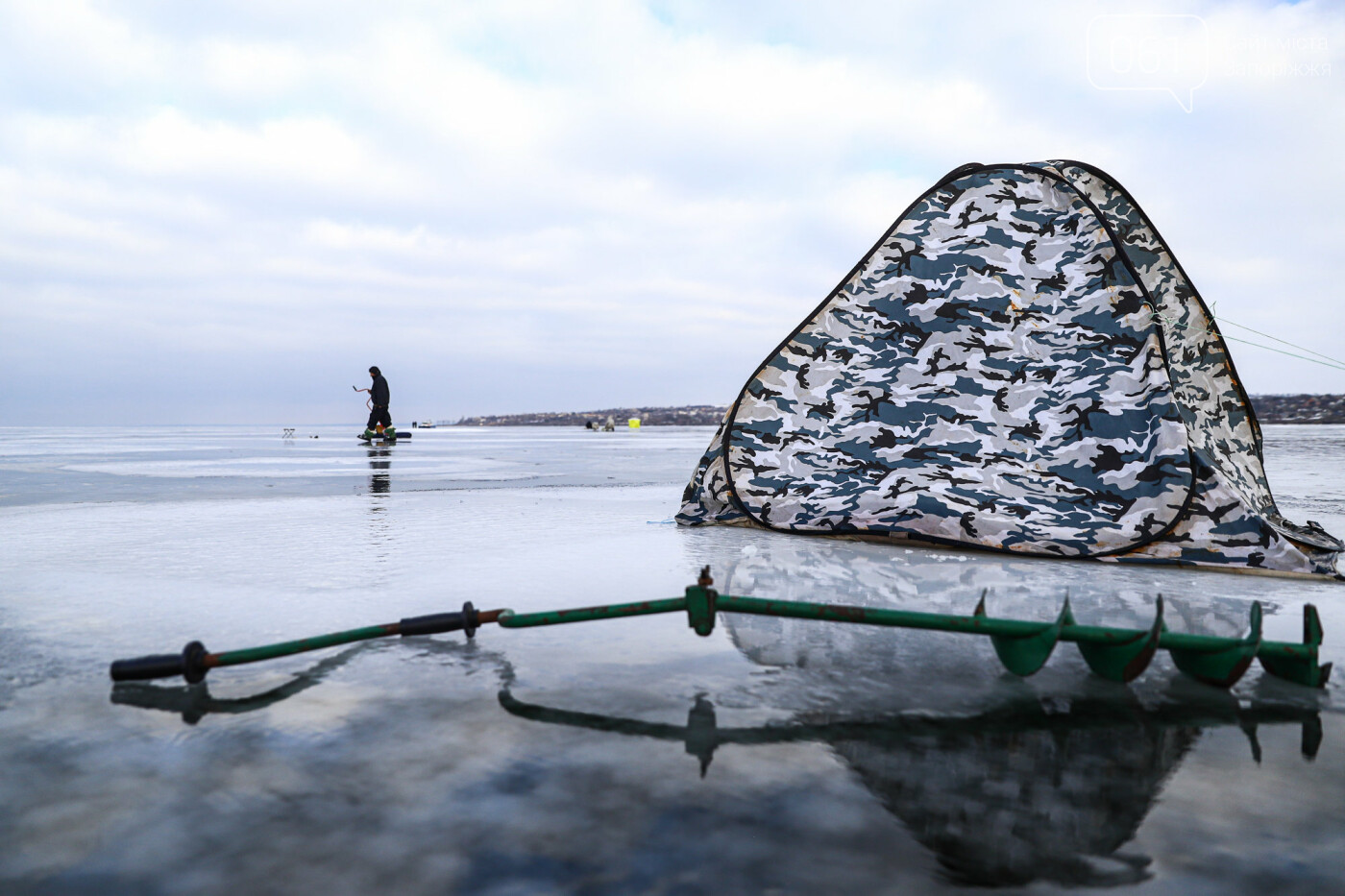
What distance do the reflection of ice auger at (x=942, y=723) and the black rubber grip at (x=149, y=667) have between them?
771mm

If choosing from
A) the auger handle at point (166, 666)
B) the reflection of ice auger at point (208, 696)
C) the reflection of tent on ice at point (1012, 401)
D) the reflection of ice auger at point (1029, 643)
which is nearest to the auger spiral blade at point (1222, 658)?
the reflection of ice auger at point (1029, 643)

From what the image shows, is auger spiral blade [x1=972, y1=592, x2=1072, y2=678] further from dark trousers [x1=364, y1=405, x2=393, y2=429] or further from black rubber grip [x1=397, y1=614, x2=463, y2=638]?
dark trousers [x1=364, y1=405, x2=393, y2=429]

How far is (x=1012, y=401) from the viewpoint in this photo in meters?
4.28

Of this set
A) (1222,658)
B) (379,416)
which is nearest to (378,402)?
(379,416)

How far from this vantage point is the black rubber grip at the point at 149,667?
1785 millimetres

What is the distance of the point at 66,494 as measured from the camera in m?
6.73

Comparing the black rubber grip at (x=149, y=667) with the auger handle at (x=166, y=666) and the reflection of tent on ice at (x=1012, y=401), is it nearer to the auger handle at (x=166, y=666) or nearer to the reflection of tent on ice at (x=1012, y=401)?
the auger handle at (x=166, y=666)

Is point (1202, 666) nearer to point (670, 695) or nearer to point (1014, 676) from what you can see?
point (1014, 676)

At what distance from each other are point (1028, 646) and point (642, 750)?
3.21ft

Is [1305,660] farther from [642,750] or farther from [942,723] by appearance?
[642,750]

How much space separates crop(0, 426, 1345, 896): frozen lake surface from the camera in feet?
3.72

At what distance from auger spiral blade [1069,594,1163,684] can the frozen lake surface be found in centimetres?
5

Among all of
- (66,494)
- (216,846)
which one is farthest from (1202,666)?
(66,494)

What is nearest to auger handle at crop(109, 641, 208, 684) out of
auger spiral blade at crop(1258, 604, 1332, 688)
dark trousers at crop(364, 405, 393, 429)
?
auger spiral blade at crop(1258, 604, 1332, 688)
